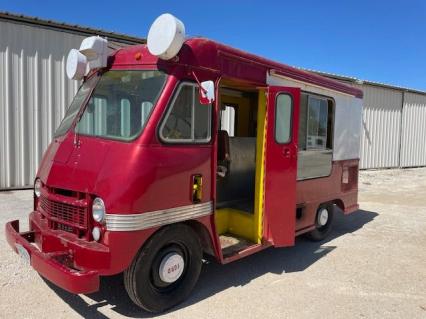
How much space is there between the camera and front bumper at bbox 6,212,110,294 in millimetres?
3275

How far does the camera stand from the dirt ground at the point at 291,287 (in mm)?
3924

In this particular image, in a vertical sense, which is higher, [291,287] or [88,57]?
[88,57]

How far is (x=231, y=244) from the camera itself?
4.88 m

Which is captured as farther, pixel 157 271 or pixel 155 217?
pixel 157 271

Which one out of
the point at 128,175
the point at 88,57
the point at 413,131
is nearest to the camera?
the point at 128,175

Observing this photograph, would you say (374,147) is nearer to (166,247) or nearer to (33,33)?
(33,33)

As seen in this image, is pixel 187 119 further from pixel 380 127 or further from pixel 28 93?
pixel 380 127

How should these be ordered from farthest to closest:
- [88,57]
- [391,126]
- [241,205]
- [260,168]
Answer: [391,126] < [241,205] < [260,168] < [88,57]

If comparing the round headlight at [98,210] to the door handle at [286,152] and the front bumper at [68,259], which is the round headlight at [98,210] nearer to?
the front bumper at [68,259]

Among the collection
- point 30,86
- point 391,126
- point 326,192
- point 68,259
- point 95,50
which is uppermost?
point 30,86

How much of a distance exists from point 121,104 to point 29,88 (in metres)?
6.28

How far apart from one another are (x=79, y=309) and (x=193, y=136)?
1917 mm

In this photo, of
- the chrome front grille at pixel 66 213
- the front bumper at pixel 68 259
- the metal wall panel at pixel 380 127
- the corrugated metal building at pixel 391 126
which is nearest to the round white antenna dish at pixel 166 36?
the chrome front grille at pixel 66 213

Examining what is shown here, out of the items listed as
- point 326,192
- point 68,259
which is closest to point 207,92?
point 68,259
